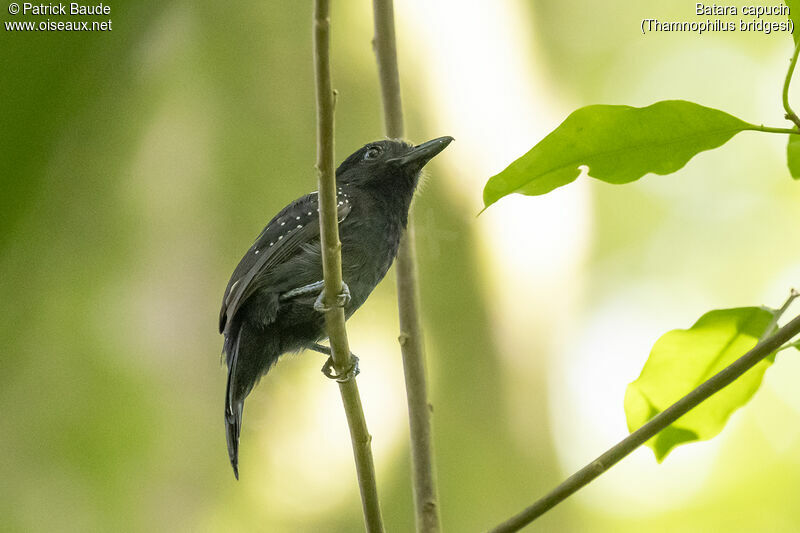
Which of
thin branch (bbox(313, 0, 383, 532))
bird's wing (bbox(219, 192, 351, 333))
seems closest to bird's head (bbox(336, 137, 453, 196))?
bird's wing (bbox(219, 192, 351, 333))

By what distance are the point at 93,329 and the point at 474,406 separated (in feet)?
8.76

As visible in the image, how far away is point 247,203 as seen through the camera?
5562 mm

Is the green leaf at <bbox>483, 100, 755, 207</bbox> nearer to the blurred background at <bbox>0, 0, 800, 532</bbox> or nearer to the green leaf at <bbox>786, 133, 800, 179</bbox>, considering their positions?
the green leaf at <bbox>786, 133, 800, 179</bbox>

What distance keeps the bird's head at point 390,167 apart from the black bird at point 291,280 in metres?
0.02

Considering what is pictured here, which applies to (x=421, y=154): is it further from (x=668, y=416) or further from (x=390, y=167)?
(x=668, y=416)

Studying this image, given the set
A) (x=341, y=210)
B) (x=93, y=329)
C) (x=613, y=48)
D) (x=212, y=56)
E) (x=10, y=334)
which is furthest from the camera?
(x=613, y=48)

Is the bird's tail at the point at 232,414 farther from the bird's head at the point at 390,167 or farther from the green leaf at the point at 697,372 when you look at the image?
the green leaf at the point at 697,372

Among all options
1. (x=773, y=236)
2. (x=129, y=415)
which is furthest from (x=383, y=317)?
(x=773, y=236)

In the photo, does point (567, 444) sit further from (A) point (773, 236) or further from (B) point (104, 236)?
(B) point (104, 236)

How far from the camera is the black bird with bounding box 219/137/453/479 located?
2973 mm

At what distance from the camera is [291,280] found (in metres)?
2.99

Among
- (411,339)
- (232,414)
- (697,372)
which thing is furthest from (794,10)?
(232,414)

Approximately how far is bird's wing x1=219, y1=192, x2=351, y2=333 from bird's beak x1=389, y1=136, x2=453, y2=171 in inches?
11.9

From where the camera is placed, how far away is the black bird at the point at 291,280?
2973 mm
